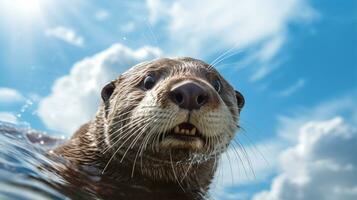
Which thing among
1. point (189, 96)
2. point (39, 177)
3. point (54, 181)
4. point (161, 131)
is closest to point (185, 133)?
point (161, 131)

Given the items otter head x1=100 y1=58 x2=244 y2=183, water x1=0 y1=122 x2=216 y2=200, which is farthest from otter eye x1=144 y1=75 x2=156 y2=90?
water x1=0 y1=122 x2=216 y2=200

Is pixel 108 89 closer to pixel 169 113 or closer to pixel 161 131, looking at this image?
pixel 161 131

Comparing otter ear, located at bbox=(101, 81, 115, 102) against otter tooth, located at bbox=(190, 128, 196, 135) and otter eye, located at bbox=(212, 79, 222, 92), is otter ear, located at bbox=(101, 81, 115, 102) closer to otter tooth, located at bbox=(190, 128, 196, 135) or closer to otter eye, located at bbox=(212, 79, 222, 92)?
otter eye, located at bbox=(212, 79, 222, 92)

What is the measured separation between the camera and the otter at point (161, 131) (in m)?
4.53

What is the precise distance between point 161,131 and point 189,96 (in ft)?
1.41

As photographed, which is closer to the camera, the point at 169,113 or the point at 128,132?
the point at 169,113

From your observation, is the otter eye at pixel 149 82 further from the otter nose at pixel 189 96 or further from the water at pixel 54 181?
the otter nose at pixel 189 96

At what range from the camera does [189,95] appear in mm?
4359

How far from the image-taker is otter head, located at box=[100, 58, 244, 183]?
4477mm

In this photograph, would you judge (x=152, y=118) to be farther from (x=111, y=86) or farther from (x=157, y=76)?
(x=111, y=86)

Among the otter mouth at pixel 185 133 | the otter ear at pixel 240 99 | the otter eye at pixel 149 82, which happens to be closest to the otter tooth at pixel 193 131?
the otter mouth at pixel 185 133

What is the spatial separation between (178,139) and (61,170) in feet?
3.91

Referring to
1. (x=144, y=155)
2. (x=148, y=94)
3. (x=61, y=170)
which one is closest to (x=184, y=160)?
(x=144, y=155)

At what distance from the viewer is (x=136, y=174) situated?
17.4 ft
